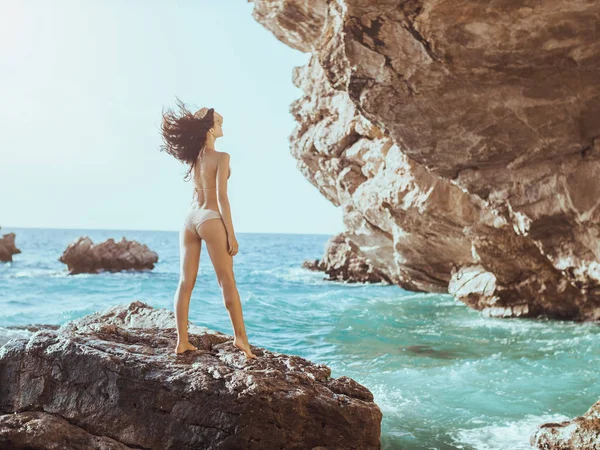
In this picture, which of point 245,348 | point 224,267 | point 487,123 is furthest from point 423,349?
point 224,267

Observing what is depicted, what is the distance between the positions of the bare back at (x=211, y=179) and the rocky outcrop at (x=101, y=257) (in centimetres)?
2972

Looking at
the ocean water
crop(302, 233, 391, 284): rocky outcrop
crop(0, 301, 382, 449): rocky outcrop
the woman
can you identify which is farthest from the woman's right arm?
crop(302, 233, 391, 284): rocky outcrop

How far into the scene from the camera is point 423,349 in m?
11.8

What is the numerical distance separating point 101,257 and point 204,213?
3000cm

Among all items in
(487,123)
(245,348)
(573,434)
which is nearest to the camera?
(573,434)

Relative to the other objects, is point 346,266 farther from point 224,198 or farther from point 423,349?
point 224,198

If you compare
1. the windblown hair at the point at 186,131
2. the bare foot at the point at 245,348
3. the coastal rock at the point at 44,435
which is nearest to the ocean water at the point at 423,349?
the bare foot at the point at 245,348

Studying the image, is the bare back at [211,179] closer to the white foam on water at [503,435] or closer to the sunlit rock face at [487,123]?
the white foam on water at [503,435]

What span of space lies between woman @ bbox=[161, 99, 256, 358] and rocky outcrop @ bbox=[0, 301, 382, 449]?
0.41 metres

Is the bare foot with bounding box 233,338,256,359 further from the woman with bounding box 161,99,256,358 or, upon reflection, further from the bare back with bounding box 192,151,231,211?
the bare back with bounding box 192,151,231,211

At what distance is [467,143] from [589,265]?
3.22 metres

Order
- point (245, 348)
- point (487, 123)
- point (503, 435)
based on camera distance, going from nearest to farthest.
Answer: point (245, 348)
point (503, 435)
point (487, 123)

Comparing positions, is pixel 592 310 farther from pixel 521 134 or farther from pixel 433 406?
pixel 433 406

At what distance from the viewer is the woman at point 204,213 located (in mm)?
5238
